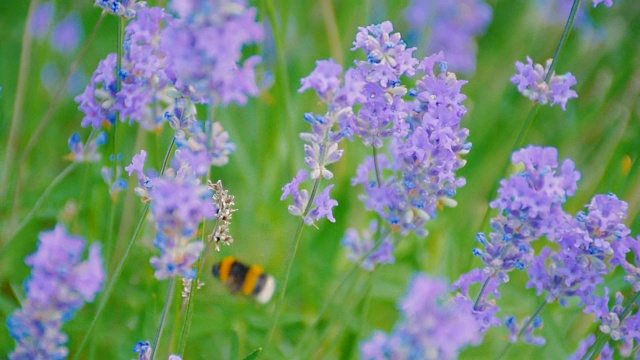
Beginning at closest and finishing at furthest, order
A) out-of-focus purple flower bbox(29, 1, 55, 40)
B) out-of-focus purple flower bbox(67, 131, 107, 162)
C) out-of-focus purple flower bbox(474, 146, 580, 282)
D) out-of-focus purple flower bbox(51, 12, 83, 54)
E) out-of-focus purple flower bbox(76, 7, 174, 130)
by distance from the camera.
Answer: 1. out-of-focus purple flower bbox(474, 146, 580, 282)
2. out-of-focus purple flower bbox(76, 7, 174, 130)
3. out-of-focus purple flower bbox(67, 131, 107, 162)
4. out-of-focus purple flower bbox(29, 1, 55, 40)
5. out-of-focus purple flower bbox(51, 12, 83, 54)

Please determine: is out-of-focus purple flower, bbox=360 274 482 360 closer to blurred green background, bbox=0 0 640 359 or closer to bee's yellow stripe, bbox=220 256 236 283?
blurred green background, bbox=0 0 640 359

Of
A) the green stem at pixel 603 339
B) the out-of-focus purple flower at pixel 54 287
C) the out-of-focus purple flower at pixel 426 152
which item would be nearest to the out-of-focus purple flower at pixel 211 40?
the out-of-focus purple flower at pixel 54 287

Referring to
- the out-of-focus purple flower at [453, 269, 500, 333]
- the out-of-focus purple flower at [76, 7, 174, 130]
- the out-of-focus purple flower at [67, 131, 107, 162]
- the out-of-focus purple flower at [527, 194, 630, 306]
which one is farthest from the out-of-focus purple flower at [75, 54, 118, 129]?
the out-of-focus purple flower at [527, 194, 630, 306]

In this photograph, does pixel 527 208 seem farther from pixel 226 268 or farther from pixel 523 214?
pixel 226 268

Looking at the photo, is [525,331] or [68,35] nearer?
[525,331]

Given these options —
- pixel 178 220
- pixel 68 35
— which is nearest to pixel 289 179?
pixel 68 35
